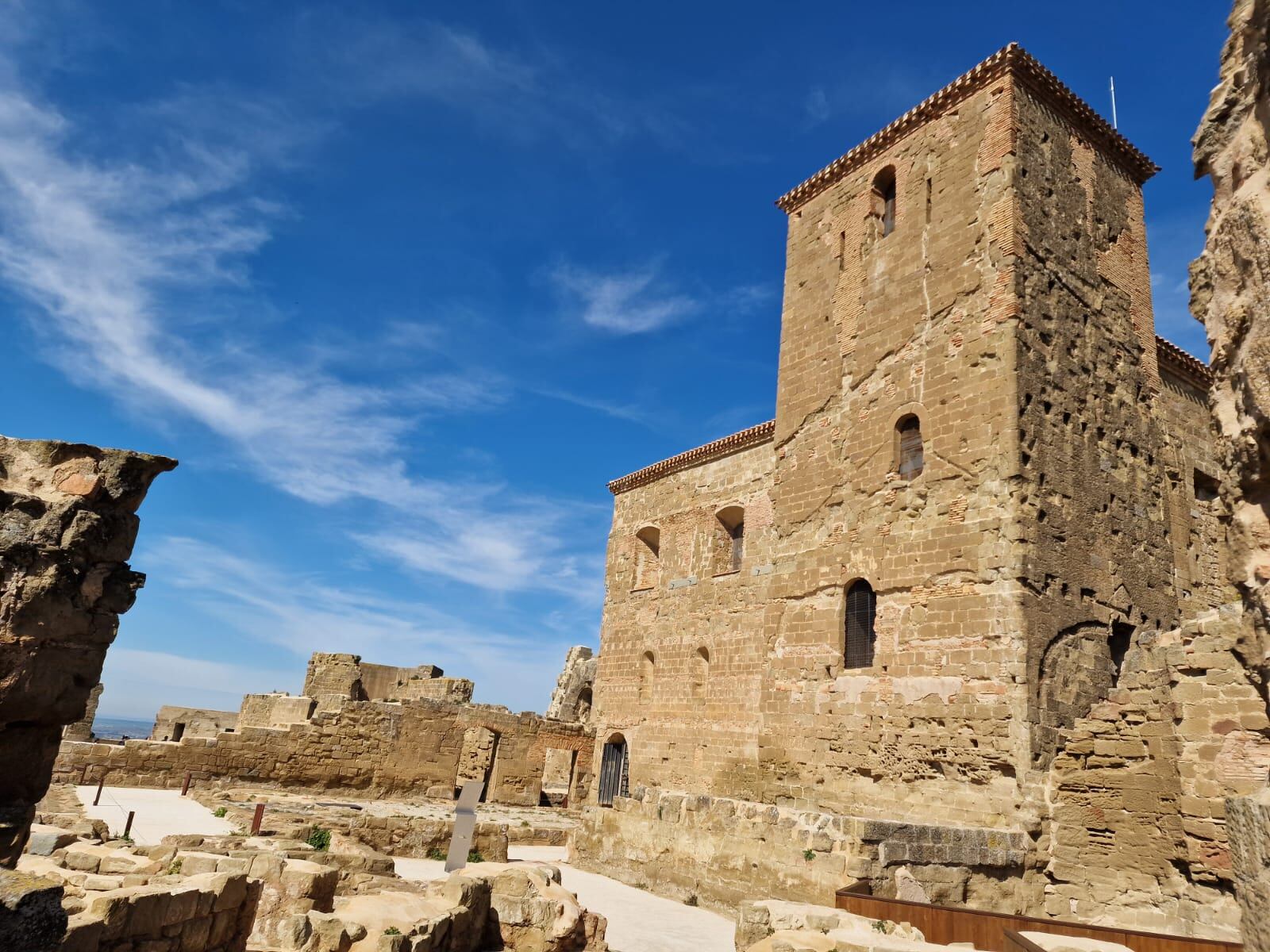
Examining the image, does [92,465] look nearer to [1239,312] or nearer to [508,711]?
[1239,312]

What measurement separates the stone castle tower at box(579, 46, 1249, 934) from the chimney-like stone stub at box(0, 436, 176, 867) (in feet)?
29.8

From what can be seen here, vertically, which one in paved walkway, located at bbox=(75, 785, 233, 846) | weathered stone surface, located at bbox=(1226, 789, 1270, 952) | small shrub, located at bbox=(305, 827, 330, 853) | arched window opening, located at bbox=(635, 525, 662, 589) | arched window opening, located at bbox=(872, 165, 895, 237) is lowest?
paved walkway, located at bbox=(75, 785, 233, 846)

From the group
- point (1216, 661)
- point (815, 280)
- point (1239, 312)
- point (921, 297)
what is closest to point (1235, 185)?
point (1239, 312)

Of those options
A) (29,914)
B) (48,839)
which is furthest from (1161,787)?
(48,839)

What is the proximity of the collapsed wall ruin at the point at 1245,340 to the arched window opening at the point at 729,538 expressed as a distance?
14.8m

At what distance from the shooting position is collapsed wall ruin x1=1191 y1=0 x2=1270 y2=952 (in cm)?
210

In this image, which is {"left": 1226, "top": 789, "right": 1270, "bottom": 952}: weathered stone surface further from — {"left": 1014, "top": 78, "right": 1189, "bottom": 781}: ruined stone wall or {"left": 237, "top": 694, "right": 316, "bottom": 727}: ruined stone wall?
{"left": 237, "top": 694, "right": 316, "bottom": 727}: ruined stone wall

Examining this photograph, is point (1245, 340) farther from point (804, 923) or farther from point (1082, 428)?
point (1082, 428)

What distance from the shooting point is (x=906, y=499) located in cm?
1169

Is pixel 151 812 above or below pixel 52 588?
below

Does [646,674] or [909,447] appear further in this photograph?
[646,674]

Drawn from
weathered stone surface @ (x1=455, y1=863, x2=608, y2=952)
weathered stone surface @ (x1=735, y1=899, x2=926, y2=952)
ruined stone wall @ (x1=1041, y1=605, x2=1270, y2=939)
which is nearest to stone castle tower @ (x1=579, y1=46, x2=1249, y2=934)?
ruined stone wall @ (x1=1041, y1=605, x2=1270, y2=939)

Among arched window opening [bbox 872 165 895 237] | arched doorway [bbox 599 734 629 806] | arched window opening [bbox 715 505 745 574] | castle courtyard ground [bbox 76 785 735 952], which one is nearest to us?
castle courtyard ground [bbox 76 785 735 952]

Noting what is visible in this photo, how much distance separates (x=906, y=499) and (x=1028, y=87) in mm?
6351
